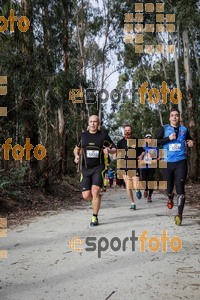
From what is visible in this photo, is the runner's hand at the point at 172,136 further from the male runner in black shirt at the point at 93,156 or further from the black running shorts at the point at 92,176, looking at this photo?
the black running shorts at the point at 92,176

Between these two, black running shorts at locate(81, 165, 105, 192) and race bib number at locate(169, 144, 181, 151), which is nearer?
race bib number at locate(169, 144, 181, 151)

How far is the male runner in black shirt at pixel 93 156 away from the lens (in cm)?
→ 656

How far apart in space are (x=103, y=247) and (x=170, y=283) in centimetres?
151

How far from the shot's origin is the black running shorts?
6566mm

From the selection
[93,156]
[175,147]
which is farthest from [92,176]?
[175,147]

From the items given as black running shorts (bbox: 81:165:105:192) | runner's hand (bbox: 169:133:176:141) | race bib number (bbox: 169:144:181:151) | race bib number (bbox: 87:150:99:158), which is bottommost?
black running shorts (bbox: 81:165:105:192)

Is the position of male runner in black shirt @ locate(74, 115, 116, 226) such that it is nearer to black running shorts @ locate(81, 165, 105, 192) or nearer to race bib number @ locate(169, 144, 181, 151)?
black running shorts @ locate(81, 165, 105, 192)

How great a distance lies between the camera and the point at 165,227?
19.6 ft

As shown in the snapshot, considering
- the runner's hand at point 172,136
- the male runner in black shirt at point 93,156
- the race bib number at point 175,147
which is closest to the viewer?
the runner's hand at point 172,136

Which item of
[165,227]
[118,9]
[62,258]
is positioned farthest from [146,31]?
[62,258]

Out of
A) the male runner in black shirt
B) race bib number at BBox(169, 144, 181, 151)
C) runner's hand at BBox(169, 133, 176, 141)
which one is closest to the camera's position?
runner's hand at BBox(169, 133, 176, 141)

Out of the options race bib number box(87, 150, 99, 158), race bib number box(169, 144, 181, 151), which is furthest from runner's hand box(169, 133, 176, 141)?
race bib number box(87, 150, 99, 158)

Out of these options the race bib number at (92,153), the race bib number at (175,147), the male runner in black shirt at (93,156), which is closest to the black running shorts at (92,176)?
the male runner in black shirt at (93,156)

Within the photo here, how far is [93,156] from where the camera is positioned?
21.7 feet
